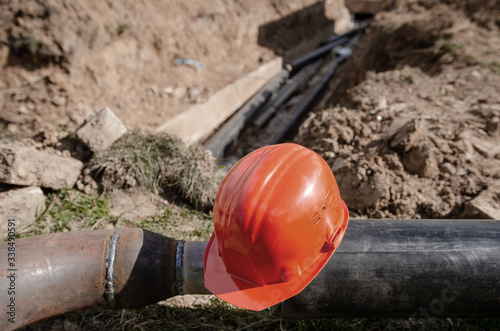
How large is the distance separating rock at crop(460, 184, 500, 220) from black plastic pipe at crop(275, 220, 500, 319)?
87 cm

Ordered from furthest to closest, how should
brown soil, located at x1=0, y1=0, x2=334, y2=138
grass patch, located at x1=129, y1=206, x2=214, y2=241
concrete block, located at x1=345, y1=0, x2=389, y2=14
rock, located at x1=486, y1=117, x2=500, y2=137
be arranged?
concrete block, located at x1=345, y1=0, x2=389, y2=14 < brown soil, located at x1=0, y1=0, x2=334, y2=138 < rock, located at x1=486, y1=117, x2=500, y2=137 < grass patch, located at x1=129, y1=206, x2=214, y2=241

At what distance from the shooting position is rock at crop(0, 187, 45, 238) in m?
2.65

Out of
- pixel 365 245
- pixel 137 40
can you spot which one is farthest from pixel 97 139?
pixel 137 40

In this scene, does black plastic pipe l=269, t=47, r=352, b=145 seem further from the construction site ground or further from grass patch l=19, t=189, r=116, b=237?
grass patch l=19, t=189, r=116, b=237

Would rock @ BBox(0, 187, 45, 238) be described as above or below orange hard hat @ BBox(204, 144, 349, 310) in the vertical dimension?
above

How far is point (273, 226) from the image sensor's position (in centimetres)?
157

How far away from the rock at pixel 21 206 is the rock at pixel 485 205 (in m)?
3.63

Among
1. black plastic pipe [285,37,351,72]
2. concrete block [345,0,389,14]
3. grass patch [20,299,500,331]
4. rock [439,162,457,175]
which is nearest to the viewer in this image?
grass patch [20,299,500,331]

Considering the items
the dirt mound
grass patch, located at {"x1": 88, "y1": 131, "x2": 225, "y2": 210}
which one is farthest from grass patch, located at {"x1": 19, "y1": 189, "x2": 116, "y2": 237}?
the dirt mound

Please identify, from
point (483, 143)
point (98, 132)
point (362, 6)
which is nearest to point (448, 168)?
point (483, 143)

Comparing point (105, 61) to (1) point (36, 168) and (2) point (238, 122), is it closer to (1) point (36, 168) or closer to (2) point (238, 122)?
(2) point (238, 122)

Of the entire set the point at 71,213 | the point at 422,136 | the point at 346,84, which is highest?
the point at 71,213

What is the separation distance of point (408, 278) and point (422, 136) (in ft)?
5.68

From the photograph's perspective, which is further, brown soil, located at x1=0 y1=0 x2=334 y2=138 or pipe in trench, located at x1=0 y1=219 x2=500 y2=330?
brown soil, located at x1=0 y1=0 x2=334 y2=138
